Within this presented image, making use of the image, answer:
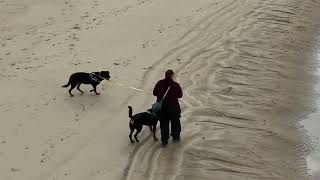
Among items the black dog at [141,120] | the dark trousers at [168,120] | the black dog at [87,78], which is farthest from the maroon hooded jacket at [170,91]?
the black dog at [87,78]

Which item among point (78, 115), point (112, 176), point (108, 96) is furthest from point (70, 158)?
point (108, 96)

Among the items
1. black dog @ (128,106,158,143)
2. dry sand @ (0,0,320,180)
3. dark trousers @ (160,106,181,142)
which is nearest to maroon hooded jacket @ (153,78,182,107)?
dark trousers @ (160,106,181,142)

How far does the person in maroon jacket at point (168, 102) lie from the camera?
11281mm

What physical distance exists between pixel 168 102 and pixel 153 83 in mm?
3450

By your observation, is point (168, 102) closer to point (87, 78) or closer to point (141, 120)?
point (141, 120)

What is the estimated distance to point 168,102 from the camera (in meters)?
11.3

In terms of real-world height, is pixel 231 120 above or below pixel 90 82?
below

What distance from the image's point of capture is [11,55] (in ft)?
53.2

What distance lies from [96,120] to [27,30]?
7306mm

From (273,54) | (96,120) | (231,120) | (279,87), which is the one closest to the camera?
(96,120)

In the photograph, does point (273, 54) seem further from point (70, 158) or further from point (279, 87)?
point (70, 158)

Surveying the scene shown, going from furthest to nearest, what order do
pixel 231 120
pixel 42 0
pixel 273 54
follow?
1. pixel 42 0
2. pixel 273 54
3. pixel 231 120

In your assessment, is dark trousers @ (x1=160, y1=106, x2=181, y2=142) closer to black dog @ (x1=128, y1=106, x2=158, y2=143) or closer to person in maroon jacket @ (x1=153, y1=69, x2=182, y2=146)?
person in maroon jacket @ (x1=153, y1=69, x2=182, y2=146)

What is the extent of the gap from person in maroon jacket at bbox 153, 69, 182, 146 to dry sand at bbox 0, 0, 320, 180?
1.54 feet
